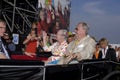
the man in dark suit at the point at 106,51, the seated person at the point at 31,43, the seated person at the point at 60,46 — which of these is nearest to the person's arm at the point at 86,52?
the seated person at the point at 60,46

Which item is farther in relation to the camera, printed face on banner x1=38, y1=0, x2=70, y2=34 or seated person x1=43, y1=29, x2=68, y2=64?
printed face on banner x1=38, y1=0, x2=70, y2=34

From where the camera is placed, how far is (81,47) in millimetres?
6559

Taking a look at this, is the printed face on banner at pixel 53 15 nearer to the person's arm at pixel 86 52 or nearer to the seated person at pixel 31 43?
the seated person at pixel 31 43

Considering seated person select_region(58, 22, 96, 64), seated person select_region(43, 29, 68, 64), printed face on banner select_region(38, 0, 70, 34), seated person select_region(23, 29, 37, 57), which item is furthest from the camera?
printed face on banner select_region(38, 0, 70, 34)

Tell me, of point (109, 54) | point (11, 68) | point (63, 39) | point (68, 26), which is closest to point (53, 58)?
point (63, 39)

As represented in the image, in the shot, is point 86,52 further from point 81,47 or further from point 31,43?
point 31,43

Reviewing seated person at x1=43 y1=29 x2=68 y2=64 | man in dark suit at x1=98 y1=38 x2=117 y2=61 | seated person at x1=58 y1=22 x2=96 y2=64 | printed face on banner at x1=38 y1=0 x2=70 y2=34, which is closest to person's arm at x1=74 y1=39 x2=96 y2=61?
seated person at x1=58 y1=22 x2=96 y2=64

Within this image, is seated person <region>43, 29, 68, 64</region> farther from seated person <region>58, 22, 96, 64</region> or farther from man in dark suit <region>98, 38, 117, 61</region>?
man in dark suit <region>98, 38, 117, 61</region>

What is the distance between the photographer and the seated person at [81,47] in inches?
253

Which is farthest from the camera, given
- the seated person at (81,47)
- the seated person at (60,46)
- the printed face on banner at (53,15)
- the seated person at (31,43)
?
the printed face on banner at (53,15)

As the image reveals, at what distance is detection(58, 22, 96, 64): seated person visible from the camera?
6418mm

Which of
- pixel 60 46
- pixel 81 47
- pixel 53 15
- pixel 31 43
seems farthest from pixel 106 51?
pixel 53 15

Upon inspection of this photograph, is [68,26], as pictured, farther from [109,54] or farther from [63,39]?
[63,39]

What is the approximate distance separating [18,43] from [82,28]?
692 centimetres
